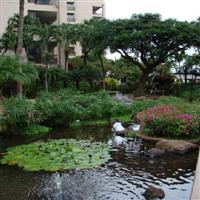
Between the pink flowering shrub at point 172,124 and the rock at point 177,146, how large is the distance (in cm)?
140

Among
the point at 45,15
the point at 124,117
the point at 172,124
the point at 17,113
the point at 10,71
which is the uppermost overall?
the point at 45,15

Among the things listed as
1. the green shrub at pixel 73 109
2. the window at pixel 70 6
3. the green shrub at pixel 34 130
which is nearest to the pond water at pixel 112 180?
the green shrub at pixel 34 130

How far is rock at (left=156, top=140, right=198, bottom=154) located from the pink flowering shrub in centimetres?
140

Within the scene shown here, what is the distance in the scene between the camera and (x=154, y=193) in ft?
27.1

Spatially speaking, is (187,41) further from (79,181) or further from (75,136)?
(79,181)

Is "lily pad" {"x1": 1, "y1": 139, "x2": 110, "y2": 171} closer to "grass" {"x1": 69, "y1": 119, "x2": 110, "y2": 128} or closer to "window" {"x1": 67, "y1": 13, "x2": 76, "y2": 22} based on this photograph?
"grass" {"x1": 69, "y1": 119, "x2": 110, "y2": 128}

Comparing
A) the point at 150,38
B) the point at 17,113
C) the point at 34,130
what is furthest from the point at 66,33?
the point at 17,113

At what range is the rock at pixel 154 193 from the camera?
324 inches

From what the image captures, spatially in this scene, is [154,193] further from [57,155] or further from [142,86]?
[142,86]

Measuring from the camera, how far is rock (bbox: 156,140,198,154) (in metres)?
12.3

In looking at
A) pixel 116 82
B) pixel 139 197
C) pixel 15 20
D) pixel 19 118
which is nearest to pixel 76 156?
pixel 139 197

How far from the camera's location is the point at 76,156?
11.8 metres

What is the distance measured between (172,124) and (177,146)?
213cm

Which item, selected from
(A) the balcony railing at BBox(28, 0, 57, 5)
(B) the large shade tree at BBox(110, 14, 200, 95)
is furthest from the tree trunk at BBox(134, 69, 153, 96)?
(A) the balcony railing at BBox(28, 0, 57, 5)
